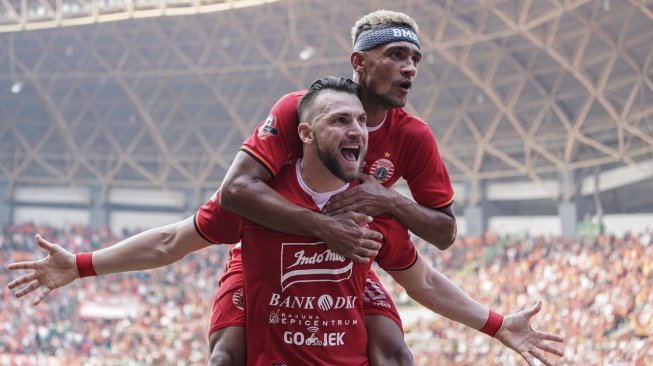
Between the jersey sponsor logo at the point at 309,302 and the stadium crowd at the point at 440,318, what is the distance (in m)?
12.0

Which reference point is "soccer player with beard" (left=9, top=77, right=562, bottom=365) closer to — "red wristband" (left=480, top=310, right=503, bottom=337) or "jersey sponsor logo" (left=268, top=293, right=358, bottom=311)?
"jersey sponsor logo" (left=268, top=293, right=358, bottom=311)

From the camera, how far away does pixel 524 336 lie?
4.54m

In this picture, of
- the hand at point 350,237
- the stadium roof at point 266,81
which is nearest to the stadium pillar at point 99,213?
the stadium roof at point 266,81

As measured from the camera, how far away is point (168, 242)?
447 cm

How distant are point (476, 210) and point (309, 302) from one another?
23.1m

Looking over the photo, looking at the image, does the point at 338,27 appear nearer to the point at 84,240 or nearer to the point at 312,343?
the point at 84,240

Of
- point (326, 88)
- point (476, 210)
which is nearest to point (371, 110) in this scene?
point (326, 88)

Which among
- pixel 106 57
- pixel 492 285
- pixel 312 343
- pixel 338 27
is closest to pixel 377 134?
pixel 312 343

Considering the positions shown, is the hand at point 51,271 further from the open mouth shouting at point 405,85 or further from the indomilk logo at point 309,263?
the open mouth shouting at point 405,85

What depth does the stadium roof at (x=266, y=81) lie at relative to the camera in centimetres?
2133

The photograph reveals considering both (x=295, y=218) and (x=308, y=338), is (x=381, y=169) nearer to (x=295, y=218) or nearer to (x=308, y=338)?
(x=295, y=218)

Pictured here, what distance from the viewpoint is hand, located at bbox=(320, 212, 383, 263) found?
11.8 ft

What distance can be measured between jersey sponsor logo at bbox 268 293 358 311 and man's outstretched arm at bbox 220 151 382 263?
0.84 feet

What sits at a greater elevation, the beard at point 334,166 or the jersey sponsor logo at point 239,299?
the beard at point 334,166
